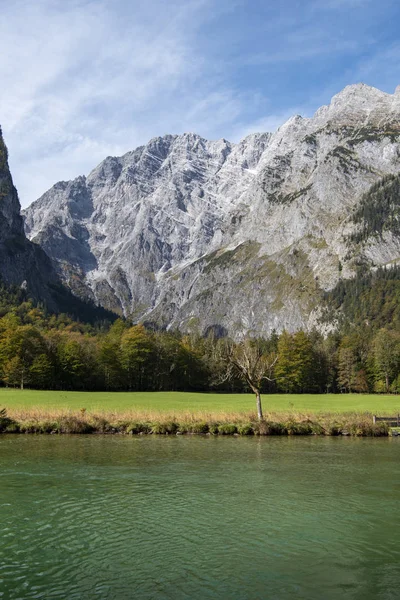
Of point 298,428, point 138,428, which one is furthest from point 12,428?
point 298,428

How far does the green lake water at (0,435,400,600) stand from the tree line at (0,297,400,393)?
86666mm

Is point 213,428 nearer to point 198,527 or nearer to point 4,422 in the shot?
point 4,422

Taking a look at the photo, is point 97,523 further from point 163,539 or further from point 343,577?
point 343,577

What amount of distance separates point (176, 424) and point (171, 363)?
9745 cm

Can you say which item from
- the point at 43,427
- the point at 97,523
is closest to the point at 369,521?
the point at 97,523

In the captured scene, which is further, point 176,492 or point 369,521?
point 176,492

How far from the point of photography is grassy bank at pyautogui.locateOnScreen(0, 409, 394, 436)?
48750mm

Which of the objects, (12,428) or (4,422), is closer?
(12,428)

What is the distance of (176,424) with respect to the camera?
1966 inches

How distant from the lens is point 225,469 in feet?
102

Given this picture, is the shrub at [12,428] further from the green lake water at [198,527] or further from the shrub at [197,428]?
the shrub at [197,428]

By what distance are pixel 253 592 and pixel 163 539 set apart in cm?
517

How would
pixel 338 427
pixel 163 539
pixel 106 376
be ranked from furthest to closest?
1. pixel 106 376
2. pixel 338 427
3. pixel 163 539

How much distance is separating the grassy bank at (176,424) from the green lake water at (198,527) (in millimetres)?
13220
